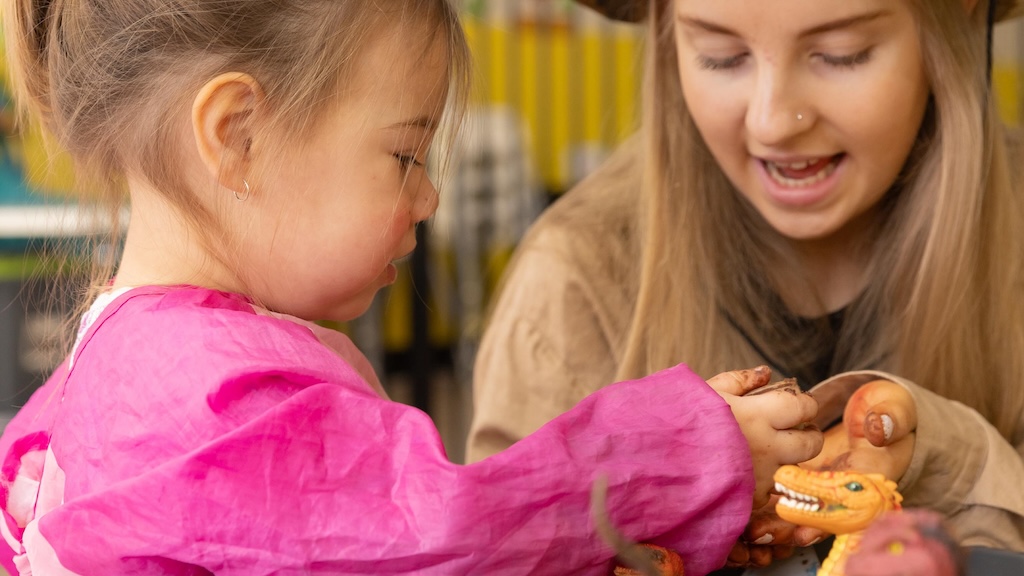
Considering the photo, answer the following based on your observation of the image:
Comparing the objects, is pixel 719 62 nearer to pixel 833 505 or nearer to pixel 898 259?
pixel 898 259

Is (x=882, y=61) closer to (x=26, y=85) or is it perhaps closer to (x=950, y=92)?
(x=950, y=92)

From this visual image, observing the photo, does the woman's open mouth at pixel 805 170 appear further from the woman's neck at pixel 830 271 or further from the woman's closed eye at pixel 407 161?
the woman's closed eye at pixel 407 161

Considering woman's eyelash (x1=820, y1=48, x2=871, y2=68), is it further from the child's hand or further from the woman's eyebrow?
the child's hand

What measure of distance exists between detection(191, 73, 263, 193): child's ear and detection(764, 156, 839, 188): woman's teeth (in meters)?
0.50

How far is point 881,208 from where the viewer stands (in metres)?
1.10

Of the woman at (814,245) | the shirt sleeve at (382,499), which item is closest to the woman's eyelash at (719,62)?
the woman at (814,245)

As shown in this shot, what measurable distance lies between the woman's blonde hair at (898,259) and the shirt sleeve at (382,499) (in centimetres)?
41

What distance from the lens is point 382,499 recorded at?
568mm

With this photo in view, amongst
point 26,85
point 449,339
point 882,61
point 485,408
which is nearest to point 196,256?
point 26,85

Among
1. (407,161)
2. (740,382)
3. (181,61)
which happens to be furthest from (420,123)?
(740,382)

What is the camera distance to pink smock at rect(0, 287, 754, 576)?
56cm

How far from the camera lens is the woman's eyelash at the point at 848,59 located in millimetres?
931

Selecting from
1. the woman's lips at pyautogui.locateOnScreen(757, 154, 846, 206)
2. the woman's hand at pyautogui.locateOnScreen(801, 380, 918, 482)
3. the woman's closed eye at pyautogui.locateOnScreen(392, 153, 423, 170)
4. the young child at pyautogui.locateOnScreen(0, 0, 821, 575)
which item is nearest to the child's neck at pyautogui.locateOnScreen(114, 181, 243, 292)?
the young child at pyautogui.locateOnScreen(0, 0, 821, 575)

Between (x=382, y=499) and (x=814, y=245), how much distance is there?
0.70 metres
